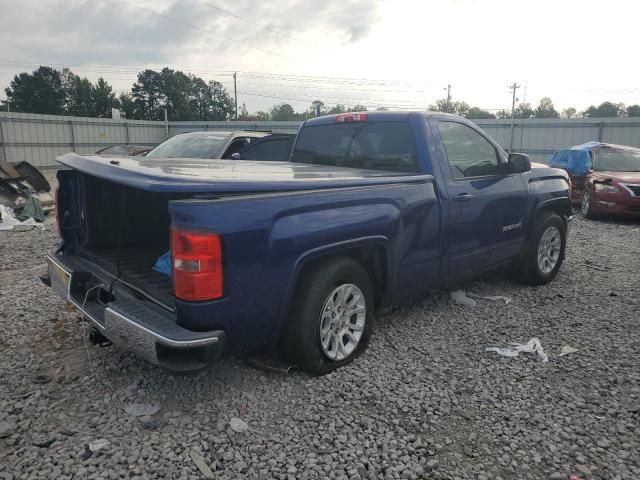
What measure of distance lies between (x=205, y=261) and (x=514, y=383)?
2252mm

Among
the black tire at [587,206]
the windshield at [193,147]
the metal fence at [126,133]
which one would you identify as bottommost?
the black tire at [587,206]

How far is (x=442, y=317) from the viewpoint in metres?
4.41

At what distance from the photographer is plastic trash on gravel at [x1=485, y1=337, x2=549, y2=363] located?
12.1 feet

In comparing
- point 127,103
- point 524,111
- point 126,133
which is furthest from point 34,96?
point 524,111

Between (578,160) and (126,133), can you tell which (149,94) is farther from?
(578,160)

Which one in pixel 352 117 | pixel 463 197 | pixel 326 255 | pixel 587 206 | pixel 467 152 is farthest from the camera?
pixel 587 206

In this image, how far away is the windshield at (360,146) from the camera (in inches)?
160

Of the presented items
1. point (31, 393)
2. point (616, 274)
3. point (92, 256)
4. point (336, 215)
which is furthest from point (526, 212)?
point (31, 393)

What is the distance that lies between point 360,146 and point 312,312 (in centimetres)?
195

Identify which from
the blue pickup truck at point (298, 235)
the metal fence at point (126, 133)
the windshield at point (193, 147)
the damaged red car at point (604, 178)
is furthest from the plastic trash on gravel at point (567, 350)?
the metal fence at point (126, 133)

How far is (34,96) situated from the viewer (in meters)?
57.7

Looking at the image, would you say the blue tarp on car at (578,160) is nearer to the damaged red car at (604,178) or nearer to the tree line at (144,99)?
the damaged red car at (604,178)

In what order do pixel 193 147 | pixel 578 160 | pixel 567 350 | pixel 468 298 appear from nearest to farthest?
pixel 567 350 < pixel 468 298 < pixel 193 147 < pixel 578 160

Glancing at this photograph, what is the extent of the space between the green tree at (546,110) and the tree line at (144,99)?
139 inches
